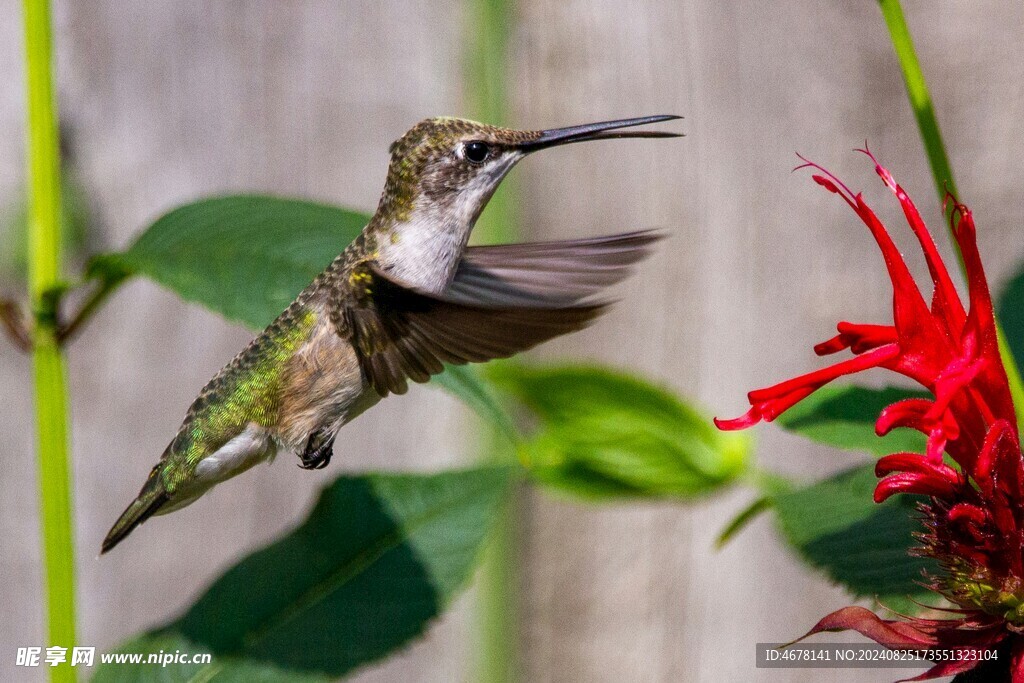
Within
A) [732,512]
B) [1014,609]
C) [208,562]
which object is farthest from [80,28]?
[1014,609]

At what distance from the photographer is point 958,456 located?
25.8 inches

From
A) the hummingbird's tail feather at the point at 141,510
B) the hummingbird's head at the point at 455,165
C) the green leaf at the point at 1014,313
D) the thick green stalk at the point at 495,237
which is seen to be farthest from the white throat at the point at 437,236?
the thick green stalk at the point at 495,237

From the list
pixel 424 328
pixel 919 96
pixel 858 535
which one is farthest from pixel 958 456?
pixel 424 328

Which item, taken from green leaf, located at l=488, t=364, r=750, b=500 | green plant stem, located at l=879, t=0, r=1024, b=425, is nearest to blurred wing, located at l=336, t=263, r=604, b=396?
green plant stem, located at l=879, t=0, r=1024, b=425

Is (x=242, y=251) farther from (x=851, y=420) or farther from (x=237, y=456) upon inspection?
(x=851, y=420)

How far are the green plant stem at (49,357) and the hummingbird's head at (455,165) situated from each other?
0.80 feet

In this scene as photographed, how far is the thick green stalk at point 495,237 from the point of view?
5.17ft

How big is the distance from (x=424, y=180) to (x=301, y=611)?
1.16 feet

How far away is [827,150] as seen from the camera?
5.10 feet

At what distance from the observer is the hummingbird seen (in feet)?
2.24

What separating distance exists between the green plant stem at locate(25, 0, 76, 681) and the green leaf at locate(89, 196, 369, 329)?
0.04m

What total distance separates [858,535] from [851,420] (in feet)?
0.29

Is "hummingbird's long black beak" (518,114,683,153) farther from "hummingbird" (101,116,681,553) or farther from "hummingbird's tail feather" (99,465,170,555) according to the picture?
"hummingbird's tail feather" (99,465,170,555)

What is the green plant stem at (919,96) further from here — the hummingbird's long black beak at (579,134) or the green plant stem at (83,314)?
the green plant stem at (83,314)
